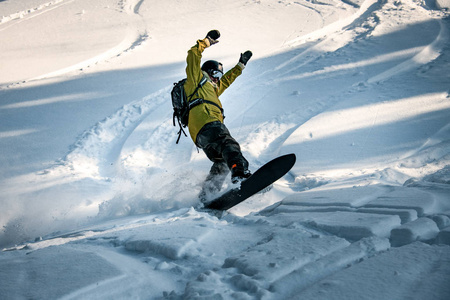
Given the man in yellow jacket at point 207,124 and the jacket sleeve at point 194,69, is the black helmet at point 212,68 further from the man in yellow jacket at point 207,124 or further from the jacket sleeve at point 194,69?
the jacket sleeve at point 194,69

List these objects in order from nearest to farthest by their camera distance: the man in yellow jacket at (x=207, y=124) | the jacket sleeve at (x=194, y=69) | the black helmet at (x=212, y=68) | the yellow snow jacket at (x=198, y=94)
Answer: the man in yellow jacket at (x=207, y=124) → the yellow snow jacket at (x=198, y=94) → the jacket sleeve at (x=194, y=69) → the black helmet at (x=212, y=68)

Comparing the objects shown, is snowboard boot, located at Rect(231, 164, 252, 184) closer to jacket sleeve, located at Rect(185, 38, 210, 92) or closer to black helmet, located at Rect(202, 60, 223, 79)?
jacket sleeve, located at Rect(185, 38, 210, 92)

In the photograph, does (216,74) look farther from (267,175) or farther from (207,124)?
(267,175)

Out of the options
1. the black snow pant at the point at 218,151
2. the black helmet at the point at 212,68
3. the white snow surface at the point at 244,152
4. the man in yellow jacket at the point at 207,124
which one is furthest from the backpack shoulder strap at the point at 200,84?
the white snow surface at the point at 244,152

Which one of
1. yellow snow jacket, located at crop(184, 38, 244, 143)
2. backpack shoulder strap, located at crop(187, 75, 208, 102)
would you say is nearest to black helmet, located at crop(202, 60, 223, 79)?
yellow snow jacket, located at crop(184, 38, 244, 143)

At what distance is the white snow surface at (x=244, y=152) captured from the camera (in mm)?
1818

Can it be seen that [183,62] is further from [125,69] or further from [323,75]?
[323,75]

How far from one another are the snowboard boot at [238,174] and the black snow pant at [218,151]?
0.03m

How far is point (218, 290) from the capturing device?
5.52ft

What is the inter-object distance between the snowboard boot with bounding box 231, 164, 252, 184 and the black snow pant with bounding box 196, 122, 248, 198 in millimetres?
28

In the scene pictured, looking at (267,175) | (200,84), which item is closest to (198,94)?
(200,84)

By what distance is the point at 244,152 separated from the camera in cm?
507

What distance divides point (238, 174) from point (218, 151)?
45cm

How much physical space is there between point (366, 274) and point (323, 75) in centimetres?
595
